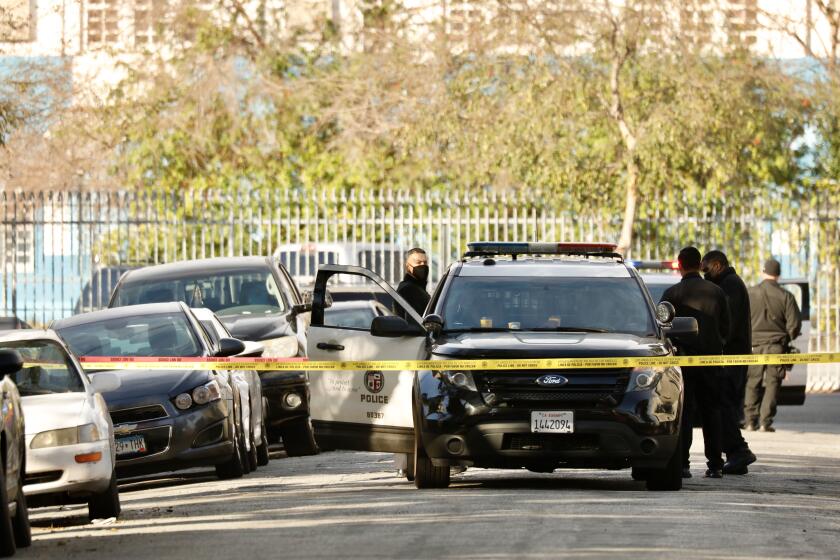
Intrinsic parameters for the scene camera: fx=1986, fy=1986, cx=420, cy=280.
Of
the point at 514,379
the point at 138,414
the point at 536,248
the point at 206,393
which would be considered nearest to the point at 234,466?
the point at 206,393

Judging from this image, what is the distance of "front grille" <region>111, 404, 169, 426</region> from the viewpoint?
1500 cm

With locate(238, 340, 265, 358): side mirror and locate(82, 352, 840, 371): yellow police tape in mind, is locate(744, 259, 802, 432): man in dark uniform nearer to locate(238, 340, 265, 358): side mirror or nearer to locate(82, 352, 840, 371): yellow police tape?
locate(82, 352, 840, 371): yellow police tape

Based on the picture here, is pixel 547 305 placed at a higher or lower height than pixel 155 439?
higher

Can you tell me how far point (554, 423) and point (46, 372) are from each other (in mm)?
3350

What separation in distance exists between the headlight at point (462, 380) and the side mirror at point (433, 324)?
664 millimetres

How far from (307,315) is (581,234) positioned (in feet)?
31.9

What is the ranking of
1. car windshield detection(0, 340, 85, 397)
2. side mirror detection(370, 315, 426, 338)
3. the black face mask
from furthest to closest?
the black face mask < side mirror detection(370, 315, 426, 338) < car windshield detection(0, 340, 85, 397)

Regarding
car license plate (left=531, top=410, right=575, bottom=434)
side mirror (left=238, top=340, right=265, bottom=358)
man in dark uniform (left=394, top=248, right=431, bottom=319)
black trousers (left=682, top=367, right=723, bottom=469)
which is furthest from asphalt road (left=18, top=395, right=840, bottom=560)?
man in dark uniform (left=394, top=248, right=431, bottom=319)

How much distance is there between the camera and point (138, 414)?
49.5 feet

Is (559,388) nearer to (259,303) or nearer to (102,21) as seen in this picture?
(259,303)

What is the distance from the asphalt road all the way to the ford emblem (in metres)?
0.74

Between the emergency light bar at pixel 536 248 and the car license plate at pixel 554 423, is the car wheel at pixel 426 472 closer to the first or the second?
the car license plate at pixel 554 423

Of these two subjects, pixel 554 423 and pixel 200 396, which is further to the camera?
pixel 200 396

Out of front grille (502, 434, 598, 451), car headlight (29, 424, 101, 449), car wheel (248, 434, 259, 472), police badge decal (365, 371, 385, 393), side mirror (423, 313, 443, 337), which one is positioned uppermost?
side mirror (423, 313, 443, 337)
